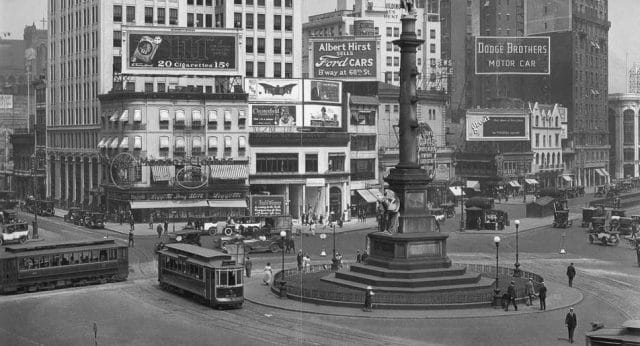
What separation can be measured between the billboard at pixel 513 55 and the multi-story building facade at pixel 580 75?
2.01 meters

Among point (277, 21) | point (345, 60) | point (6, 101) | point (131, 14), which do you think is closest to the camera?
point (131, 14)

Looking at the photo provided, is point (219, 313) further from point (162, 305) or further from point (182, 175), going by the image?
point (182, 175)

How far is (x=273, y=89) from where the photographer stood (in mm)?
86625

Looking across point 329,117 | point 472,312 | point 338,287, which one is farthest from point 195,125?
point 472,312

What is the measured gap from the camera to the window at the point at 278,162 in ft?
276

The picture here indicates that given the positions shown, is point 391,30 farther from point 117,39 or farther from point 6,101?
point 6,101

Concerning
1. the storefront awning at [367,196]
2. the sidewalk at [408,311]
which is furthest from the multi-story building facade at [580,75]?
the sidewalk at [408,311]

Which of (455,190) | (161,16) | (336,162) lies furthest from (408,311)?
(455,190)

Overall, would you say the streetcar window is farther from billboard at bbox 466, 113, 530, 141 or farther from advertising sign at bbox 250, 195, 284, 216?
billboard at bbox 466, 113, 530, 141

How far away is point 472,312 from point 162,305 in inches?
553

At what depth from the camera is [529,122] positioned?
Answer: 112 m

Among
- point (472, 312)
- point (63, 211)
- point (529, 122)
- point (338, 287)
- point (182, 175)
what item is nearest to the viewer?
point (472, 312)

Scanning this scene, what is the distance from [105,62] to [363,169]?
97.4 feet

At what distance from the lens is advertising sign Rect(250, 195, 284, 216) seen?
235 ft
